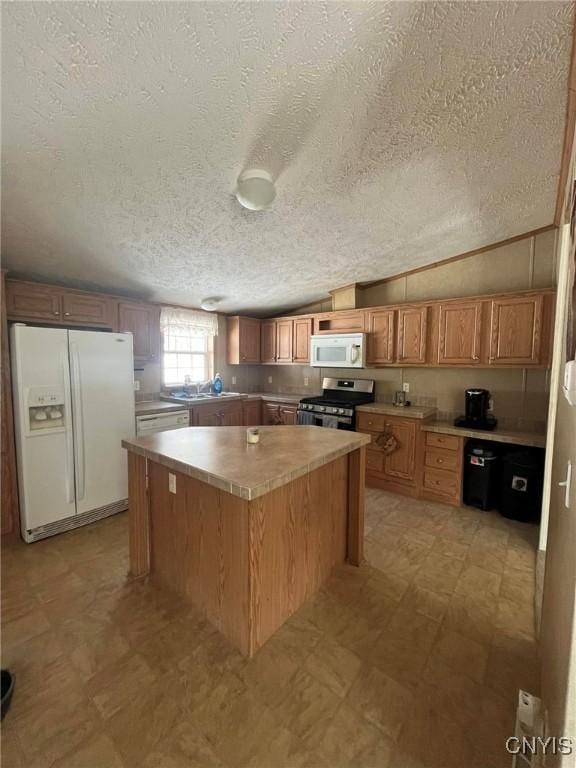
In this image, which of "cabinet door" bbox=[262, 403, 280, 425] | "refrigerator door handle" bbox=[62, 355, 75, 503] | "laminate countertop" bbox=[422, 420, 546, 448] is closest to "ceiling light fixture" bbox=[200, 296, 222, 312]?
"cabinet door" bbox=[262, 403, 280, 425]

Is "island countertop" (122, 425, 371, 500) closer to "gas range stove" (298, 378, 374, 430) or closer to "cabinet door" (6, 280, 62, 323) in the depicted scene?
"gas range stove" (298, 378, 374, 430)

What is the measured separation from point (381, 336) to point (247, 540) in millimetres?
3073

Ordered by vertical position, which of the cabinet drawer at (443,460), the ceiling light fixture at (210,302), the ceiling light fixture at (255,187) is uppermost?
the ceiling light fixture at (255,187)

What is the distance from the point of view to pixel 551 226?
3037mm

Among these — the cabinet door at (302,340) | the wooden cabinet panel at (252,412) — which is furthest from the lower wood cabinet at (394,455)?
the wooden cabinet panel at (252,412)

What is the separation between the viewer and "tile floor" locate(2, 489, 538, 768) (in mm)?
1189

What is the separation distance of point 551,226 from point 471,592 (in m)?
3.31

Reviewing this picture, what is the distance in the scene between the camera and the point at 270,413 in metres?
5.00

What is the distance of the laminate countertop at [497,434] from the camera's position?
9.28 feet

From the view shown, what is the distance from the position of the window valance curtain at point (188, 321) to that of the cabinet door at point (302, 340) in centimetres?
127

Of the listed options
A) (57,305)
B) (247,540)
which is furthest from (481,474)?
(57,305)

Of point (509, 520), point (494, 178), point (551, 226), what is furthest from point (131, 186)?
point (509, 520)

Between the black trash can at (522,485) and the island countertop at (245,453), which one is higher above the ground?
the island countertop at (245,453)

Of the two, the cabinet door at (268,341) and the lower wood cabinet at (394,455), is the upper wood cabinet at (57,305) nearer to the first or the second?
the cabinet door at (268,341)
